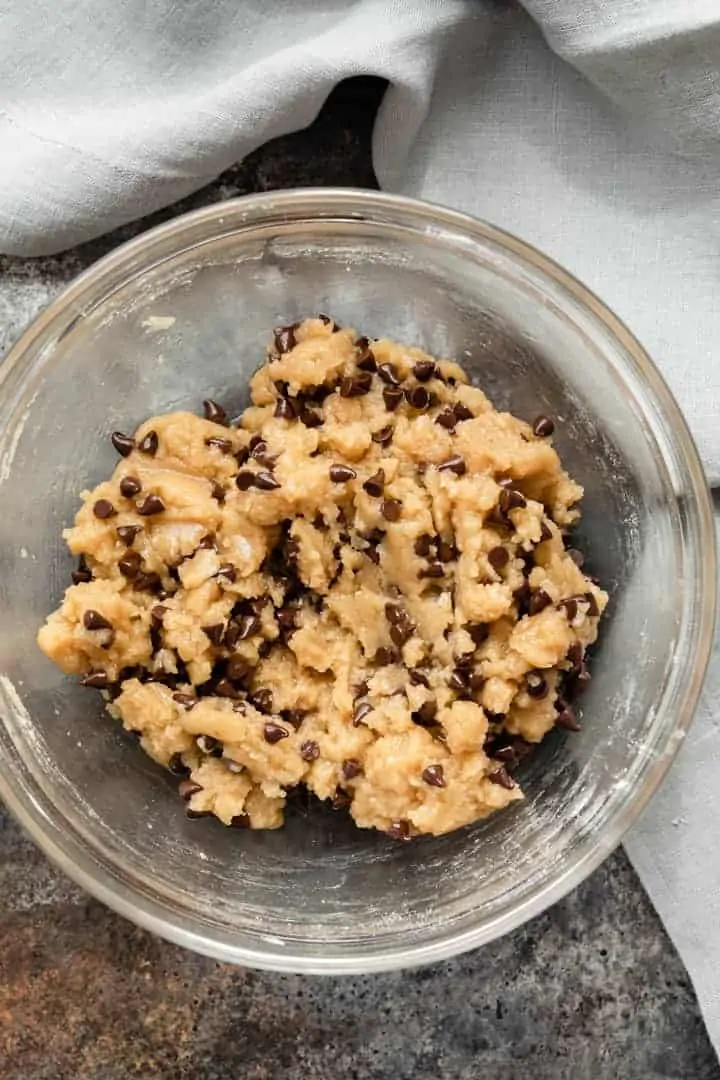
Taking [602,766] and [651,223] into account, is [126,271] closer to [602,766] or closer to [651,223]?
[651,223]

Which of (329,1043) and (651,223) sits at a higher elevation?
(651,223)

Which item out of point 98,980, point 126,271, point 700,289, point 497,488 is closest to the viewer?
point 497,488

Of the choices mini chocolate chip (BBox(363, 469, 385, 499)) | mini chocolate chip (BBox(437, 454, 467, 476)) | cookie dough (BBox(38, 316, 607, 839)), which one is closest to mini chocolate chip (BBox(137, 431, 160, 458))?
cookie dough (BBox(38, 316, 607, 839))

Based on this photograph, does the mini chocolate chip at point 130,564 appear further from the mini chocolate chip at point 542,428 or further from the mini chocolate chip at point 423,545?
the mini chocolate chip at point 542,428

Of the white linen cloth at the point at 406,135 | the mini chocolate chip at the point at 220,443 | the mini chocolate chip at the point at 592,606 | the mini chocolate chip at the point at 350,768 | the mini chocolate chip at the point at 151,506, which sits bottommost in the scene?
the mini chocolate chip at the point at 350,768

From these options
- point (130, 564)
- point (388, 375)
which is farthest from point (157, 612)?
point (388, 375)

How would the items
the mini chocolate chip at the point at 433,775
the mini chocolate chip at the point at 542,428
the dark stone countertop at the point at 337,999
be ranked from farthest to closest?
A: 1. the dark stone countertop at the point at 337,999
2. the mini chocolate chip at the point at 542,428
3. the mini chocolate chip at the point at 433,775

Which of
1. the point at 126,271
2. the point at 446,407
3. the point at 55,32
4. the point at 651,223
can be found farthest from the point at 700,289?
the point at 55,32

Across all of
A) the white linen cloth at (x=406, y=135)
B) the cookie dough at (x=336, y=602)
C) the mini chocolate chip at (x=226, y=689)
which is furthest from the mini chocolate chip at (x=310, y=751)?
the white linen cloth at (x=406, y=135)
